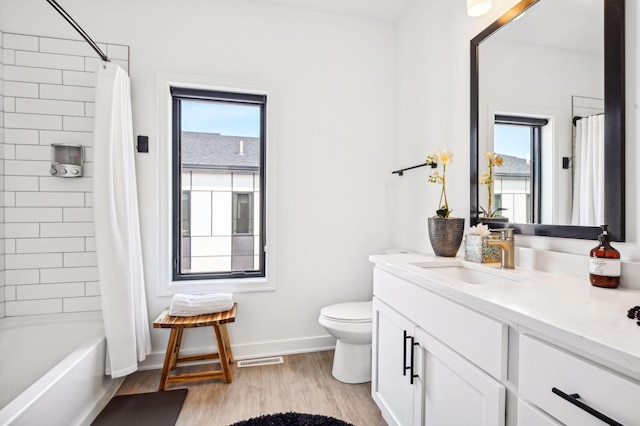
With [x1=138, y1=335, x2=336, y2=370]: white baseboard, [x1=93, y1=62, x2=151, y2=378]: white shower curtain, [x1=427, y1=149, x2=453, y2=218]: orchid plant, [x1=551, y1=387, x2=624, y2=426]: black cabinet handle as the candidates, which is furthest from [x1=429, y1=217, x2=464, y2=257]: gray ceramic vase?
[x1=93, y1=62, x2=151, y2=378]: white shower curtain

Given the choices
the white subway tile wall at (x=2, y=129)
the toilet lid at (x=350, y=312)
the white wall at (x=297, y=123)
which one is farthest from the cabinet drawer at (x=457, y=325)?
the white subway tile wall at (x=2, y=129)

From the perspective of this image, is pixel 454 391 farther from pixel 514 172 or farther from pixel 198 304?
pixel 198 304

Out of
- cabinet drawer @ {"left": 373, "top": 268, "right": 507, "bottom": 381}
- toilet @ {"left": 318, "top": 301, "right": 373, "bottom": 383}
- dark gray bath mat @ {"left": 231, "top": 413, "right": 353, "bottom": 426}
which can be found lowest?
dark gray bath mat @ {"left": 231, "top": 413, "right": 353, "bottom": 426}

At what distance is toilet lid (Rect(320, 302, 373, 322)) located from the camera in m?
1.84

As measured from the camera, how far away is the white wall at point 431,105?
1699 mm

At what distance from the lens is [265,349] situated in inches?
88.3

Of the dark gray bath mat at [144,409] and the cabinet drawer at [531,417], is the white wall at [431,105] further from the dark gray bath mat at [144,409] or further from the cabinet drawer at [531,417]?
the dark gray bath mat at [144,409]

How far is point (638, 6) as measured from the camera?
96 centimetres

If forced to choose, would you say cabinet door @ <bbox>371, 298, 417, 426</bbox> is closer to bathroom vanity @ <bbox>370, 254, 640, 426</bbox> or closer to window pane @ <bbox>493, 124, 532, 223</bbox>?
bathroom vanity @ <bbox>370, 254, 640, 426</bbox>

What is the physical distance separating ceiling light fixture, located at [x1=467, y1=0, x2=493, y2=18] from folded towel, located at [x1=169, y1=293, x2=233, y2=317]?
213 centimetres

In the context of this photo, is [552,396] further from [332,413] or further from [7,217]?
[7,217]

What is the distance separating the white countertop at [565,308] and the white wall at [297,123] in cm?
122

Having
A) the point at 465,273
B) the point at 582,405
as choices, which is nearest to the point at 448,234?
the point at 465,273

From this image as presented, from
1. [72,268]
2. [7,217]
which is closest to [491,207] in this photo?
[72,268]
